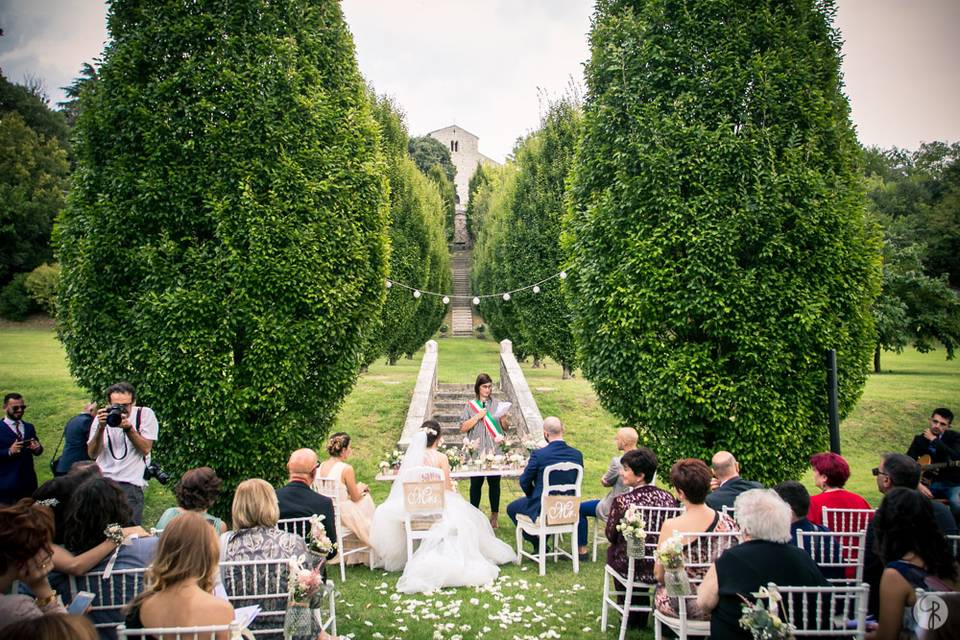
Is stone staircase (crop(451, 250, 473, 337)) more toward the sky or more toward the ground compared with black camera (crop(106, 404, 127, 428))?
more toward the sky

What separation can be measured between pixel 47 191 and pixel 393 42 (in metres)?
19.9

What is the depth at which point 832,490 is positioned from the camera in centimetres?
533

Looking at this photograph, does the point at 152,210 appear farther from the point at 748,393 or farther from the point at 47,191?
the point at 47,191

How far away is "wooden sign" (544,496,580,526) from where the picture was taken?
23.1 feet

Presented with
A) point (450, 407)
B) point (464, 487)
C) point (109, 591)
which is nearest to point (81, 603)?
point (109, 591)

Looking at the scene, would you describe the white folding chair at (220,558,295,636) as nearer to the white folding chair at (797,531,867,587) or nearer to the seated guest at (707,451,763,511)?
the seated guest at (707,451,763,511)

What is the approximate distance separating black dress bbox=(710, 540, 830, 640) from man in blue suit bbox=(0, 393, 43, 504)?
727 cm

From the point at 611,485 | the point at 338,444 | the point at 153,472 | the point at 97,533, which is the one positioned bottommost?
the point at 611,485

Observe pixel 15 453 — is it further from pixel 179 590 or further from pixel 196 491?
pixel 179 590

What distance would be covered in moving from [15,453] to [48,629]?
608 cm

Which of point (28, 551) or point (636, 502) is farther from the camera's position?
point (636, 502)

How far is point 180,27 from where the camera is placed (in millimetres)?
7469

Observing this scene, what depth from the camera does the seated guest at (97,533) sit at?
369cm

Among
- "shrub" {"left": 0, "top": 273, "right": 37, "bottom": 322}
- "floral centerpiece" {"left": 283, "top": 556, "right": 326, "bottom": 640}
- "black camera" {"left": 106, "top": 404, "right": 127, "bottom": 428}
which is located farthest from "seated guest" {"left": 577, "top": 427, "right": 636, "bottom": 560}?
"shrub" {"left": 0, "top": 273, "right": 37, "bottom": 322}
